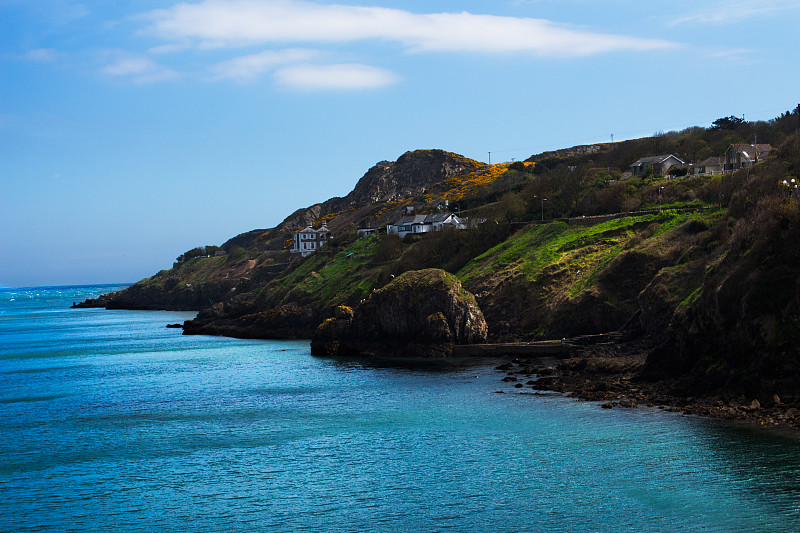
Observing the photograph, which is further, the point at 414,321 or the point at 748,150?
the point at 748,150

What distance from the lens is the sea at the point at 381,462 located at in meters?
26.7

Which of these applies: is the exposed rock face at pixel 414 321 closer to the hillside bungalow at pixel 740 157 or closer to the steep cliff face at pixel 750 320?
the steep cliff face at pixel 750 320

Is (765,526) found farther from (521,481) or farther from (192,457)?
(192,457)

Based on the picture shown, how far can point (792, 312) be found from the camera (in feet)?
126

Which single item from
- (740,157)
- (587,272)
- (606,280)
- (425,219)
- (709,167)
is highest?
(740,157)

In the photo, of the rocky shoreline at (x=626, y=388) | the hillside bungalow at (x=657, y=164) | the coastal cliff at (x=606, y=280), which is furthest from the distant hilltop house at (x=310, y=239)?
the rocky shoreline at (x=626, y=388)

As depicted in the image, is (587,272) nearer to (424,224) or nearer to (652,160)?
(652,160)

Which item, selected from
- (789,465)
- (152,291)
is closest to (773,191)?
(789,465)

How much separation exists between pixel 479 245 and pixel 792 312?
63025 mm

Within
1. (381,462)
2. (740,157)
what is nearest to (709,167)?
(740,157)

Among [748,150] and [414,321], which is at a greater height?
[748,150]

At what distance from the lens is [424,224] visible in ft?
421

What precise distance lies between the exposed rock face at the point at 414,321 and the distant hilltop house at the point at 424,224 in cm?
4621

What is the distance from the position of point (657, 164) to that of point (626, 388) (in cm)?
7539
